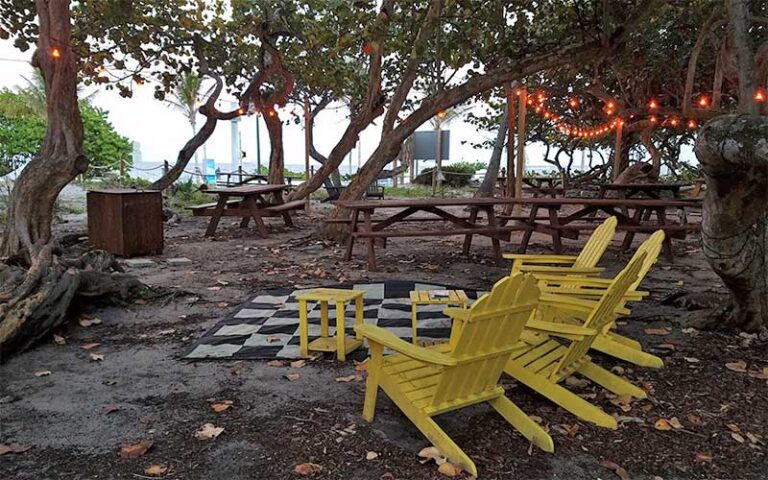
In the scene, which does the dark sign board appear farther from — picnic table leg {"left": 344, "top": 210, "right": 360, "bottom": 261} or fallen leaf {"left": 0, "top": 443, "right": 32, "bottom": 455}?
fallen leaf {"left": 0, "top": 443, "right": 32, "bottom": 455}

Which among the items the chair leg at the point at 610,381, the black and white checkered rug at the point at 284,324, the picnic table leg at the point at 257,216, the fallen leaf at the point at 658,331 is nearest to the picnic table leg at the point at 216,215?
the picnic table leg at the point at 257,216

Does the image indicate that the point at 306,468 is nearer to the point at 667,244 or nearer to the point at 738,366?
the point at 738,366

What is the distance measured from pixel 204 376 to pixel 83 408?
619 mm

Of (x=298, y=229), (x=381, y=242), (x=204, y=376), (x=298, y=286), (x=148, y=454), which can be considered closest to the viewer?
(x=148, y=454)

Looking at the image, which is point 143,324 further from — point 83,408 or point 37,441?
point 37,441

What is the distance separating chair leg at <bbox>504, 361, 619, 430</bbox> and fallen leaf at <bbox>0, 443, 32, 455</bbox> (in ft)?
7.01

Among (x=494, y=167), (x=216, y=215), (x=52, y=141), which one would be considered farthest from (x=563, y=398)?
(x=494, y=167)

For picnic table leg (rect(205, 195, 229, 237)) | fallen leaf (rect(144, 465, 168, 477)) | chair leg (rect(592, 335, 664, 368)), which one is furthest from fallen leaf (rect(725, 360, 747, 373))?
picnic table leg (rect(205, 195, 229, 237))

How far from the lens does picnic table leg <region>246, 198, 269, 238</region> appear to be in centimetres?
879

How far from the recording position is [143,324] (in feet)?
13.8

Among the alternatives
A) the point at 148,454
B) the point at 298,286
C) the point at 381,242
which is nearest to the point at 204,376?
the point at 148,454

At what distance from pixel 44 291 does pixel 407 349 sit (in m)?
3.04

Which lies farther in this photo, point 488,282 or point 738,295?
point 488,282

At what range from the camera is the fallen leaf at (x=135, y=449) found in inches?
89.6
